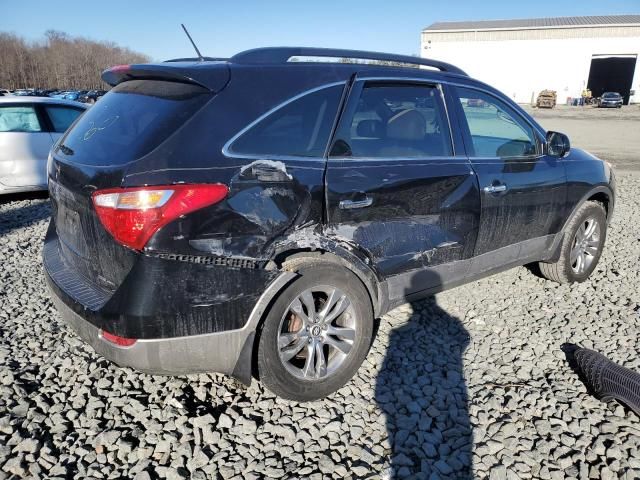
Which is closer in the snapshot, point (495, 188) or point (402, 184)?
point (402, 184)

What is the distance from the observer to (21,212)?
6.80m

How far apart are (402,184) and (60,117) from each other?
650cm

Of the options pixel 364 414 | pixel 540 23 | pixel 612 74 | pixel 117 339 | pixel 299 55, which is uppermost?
pixel 540 23

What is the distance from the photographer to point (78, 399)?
2.68 meters

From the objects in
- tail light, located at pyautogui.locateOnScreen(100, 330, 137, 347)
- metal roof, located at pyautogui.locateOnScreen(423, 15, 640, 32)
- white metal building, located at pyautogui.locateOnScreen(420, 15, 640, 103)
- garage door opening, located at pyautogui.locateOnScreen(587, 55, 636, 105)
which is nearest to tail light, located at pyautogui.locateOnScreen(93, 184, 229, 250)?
tail light, located at pyautogui.locateOnScreen(100, 330, 137, 347)

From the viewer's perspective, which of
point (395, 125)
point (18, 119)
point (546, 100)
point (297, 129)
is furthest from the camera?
point (546, 100)

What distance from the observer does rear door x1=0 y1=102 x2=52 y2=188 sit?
22.2ft

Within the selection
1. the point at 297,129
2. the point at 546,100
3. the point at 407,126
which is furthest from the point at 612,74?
the point at 297,129

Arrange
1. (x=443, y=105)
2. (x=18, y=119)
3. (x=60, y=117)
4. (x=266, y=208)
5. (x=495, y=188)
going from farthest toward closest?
(x=60, y=117), (x=18, y=119), (x=495, y=188), (x=443, y=105), (x=266, y=208)

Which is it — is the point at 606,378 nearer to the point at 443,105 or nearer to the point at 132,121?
the point at 443,105

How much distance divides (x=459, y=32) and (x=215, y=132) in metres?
55.7

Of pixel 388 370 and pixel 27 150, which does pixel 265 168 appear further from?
pixel 27 150

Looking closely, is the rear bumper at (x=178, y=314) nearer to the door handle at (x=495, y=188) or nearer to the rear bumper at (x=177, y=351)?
the rear bumper at (x=177, y=351)

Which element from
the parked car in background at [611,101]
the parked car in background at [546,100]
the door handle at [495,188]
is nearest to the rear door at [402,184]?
the door handle at [495,188]
